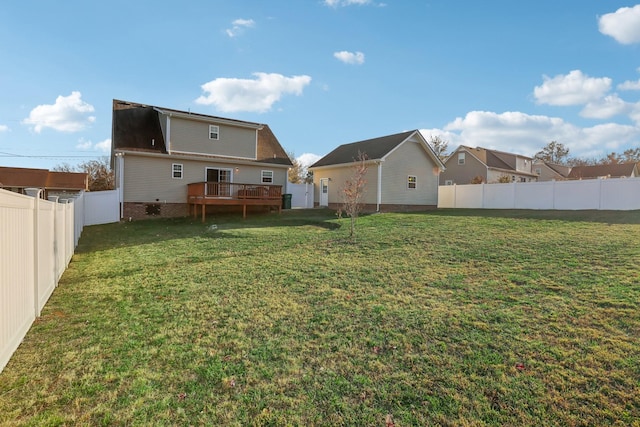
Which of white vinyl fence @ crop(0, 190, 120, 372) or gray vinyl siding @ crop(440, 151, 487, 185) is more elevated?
gray vinyl siding @ crop(440, 151, 487, 185)

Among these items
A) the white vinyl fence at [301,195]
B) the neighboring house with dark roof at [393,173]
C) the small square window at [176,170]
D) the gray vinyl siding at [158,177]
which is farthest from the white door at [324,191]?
the small square window at [176,170]

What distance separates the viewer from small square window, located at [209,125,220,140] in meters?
19.7

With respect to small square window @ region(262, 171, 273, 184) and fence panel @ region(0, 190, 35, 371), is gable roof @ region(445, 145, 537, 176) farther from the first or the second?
fence panel @ region(0, 190, 35, 371)

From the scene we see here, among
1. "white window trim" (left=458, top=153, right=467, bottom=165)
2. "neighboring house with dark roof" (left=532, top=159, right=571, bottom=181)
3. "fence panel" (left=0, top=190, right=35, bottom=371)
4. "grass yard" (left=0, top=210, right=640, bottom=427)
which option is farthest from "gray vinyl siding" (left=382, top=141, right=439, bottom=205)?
"neighboring house with dark roof" (left=532, top=159, right=571, bottom=181)

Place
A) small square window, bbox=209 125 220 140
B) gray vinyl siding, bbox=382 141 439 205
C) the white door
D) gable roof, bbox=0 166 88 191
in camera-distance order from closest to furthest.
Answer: gable roof, bbox=0 166 88 191 → small square window, bbox=209 125 220 140 → gray vinyl siding, bbox=382 141 439 205 → the white door

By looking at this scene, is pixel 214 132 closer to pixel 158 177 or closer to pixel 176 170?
pixel 176 170

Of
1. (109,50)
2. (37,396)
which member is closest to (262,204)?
(109,50)

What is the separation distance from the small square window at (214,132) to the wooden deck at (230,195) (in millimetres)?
3422

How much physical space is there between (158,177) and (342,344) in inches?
677

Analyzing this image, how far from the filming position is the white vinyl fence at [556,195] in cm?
1574

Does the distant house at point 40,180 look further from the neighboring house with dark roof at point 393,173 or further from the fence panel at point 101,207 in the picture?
the neighboring house with dark roof at point 393,173

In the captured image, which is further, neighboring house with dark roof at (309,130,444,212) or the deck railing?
→ neighboring house with dark roof at (309,130,444,212)

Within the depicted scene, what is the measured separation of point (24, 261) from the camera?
3719 millimetres

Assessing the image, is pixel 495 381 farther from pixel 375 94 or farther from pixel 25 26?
pixel 25 26
